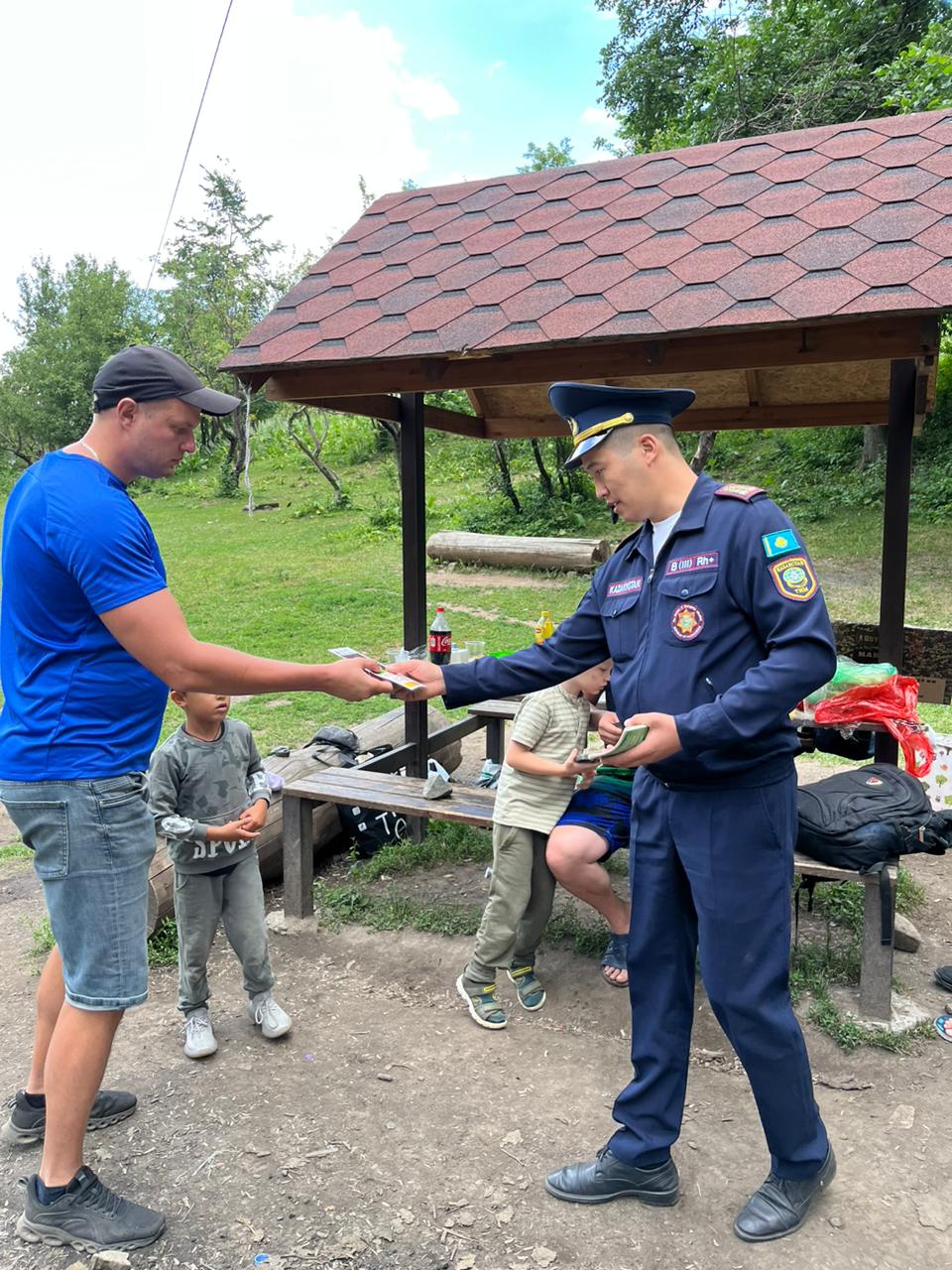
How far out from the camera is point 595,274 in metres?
4.06

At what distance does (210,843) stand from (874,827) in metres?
2.39

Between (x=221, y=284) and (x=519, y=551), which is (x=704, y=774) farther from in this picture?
(x=221, y=284)

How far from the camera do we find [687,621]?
88.4 inches

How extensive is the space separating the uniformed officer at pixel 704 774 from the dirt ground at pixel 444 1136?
17cm

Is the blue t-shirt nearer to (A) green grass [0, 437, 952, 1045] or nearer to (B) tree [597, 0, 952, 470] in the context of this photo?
(A) green grass [0, 437, 952, 1045]

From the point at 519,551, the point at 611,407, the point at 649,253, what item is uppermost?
the point at 649,253

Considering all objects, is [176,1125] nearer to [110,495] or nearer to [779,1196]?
[779,1196]

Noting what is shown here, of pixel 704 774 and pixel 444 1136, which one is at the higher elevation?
pixel 704 774

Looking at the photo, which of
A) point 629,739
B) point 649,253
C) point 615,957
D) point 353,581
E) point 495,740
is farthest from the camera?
point 353,581

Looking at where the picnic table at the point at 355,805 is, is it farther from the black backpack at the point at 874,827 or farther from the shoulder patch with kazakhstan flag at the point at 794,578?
the shoulder patch with kazakhstan flag at the point at 794,578

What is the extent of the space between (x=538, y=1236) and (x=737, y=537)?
188 centimetres

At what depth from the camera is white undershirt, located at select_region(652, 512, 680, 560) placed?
92.3 inches

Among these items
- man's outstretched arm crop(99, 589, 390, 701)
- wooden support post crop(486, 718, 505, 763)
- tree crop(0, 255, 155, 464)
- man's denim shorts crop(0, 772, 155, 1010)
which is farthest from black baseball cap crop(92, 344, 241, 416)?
tree crop(0, 255, 155, 464)

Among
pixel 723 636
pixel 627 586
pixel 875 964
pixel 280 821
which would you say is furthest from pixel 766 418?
pixel 723 636
